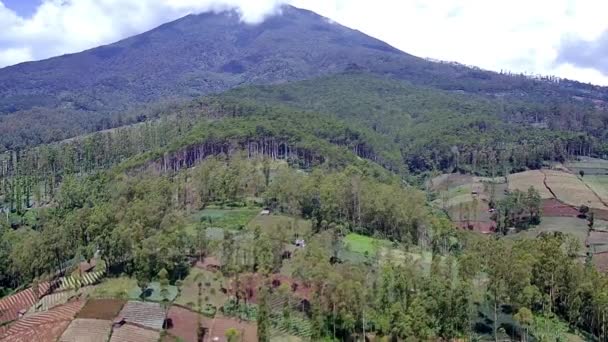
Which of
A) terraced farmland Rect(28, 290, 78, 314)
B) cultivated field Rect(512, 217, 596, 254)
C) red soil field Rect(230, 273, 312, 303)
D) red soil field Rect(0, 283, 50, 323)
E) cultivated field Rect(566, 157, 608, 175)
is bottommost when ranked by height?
red soil field Rect(0, 283, 50, 323)

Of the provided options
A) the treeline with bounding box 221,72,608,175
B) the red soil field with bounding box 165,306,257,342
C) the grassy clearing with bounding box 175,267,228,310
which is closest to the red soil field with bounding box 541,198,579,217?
the treeline with bounding box 221,72,608,175

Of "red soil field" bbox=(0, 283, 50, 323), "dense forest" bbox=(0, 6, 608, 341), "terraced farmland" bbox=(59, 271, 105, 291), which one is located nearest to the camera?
"dense forest" bbox=(0, 6, 608, 341)

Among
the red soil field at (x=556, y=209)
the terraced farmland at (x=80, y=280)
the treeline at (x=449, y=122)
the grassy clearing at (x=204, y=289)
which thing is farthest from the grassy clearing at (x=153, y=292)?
the treeline at (x=449, y=122)

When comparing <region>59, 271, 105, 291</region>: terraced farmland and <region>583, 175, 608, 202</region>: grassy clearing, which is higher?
<region>583, 175, 608, 202</region>: grassy clearing

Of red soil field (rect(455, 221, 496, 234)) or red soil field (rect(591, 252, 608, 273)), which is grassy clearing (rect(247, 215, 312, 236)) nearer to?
red soil field (rect(455, 221, 496, 234))

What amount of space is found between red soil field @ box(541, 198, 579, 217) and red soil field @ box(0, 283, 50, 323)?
1935 inches

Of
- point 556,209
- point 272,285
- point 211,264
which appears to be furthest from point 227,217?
point 556,209

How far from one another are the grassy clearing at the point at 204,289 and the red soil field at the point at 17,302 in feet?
30.9

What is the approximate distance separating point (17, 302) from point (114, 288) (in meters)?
6.54

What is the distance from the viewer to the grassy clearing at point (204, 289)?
36.4m

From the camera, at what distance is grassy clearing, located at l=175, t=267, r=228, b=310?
3638 cm

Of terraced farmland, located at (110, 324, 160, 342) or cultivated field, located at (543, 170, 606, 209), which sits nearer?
terraced farmland, located at (110, 324, 160, 342)

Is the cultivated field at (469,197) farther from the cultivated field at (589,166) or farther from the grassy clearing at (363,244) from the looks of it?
the grassy clearing at (363,244)

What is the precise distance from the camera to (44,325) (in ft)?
109
